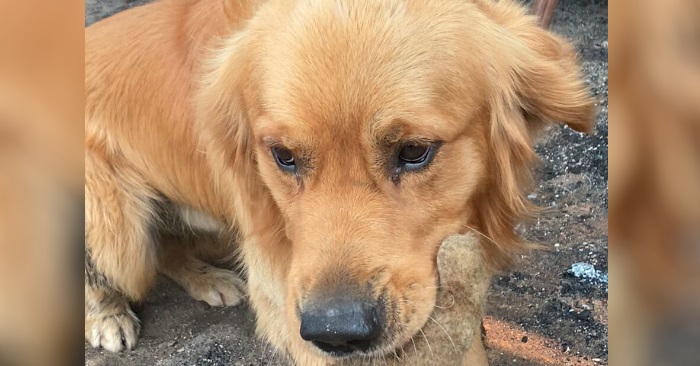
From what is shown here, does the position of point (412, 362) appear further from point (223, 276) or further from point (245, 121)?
point (223, 276)

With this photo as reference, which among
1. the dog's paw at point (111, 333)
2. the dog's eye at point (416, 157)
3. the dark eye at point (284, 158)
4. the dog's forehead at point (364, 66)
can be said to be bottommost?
the dog's paw at point (111, 333)

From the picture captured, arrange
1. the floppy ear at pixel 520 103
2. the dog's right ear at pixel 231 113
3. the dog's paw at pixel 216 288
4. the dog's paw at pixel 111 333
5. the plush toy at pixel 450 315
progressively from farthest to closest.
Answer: the dog's paw at pixel 216 288, the dog's paw at pixel 111 333, the dog's right ear at pixel 231 113, the floppy ear at pixel 520 103, the plush toy at pixel 450 315

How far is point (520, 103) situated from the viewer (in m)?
1.62

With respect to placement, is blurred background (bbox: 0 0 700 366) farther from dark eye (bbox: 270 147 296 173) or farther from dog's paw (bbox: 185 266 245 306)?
dog's paw (bbox: 185 266 245 306)

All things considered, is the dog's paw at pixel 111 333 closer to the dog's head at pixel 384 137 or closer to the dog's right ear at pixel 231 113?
the dog's right ear at pixel 231 113

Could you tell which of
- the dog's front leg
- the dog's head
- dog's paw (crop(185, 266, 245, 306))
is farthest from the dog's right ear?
dog's paw (crop(185, 266, 245, 306))

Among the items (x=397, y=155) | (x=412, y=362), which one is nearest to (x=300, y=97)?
(x=397, y=155)

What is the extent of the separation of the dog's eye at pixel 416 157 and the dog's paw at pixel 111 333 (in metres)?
1.49

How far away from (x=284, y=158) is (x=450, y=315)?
1.64 ft

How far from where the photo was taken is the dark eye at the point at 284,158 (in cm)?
148

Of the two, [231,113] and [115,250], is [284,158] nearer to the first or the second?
[231,113]

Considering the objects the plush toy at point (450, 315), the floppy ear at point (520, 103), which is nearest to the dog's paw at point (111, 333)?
the plush toy at point (450, 315)

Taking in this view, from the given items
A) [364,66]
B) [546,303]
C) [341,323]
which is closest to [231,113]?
[364,66]

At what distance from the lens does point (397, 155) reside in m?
1.40
